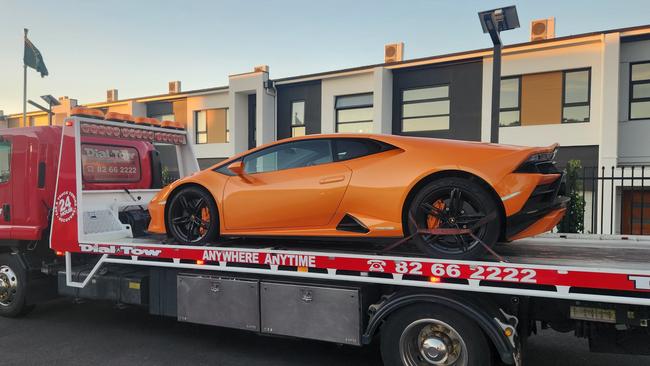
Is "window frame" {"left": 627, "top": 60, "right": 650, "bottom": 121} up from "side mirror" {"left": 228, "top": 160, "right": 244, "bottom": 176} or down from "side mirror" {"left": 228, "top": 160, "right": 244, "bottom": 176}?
up

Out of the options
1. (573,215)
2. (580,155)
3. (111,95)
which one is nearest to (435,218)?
(573,215)

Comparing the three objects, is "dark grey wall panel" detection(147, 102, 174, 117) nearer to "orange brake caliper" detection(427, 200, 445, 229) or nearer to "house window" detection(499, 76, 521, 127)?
"house window" detection(499, 76, 521, 127)

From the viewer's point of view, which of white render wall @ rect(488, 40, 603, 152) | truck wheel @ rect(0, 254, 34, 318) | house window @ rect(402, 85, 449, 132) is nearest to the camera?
truck wheel @ rect(0, 254, 34, 318)

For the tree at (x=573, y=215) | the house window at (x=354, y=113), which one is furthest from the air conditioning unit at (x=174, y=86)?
the tree at (x=573, y=215)

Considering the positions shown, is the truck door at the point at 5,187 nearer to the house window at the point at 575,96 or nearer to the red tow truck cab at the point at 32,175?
the red tow truck cab at the point at 32,175

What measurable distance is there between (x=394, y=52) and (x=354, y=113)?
8.86 ft

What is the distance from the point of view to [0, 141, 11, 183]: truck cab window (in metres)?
5.73

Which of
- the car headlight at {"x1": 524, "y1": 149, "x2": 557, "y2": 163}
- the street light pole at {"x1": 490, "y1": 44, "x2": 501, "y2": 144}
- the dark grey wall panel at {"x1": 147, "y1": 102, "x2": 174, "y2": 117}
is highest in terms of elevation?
the dark grey wall panel at {"x1": 147, "y1": 102, "x2": 174, "y2": 117}

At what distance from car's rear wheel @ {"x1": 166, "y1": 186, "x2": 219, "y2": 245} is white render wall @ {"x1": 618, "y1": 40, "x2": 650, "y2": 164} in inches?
487

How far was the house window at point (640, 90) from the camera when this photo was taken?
1259cm

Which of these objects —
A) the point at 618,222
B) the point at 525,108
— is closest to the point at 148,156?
the point at 525,108

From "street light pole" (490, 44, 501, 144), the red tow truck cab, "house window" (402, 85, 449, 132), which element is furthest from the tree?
"house window" (402, 85, 449, 132)

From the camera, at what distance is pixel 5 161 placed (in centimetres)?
577

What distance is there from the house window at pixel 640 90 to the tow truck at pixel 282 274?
9663mm
